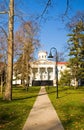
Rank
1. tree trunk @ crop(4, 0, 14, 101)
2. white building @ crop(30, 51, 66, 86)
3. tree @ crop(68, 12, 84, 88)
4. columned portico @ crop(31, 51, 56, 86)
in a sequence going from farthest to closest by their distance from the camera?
columned portico @ crop(31, 51, 56, 86), white building @ crop(30, 51, 66, 86), tree @ crop(68, 12, 84, 88), tree trunk @ crop(4, 0, 14, 101)

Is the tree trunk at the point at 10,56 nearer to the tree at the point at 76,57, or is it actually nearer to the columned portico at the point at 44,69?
the tree at the point at 76,57

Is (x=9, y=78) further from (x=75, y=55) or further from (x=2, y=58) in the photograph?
(x=75, y=55)

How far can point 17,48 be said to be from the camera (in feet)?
166

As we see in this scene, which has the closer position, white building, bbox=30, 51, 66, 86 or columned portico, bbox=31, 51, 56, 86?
white building, bbox=30, 51, 66, 86

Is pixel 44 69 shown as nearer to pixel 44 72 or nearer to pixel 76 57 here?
pixel 44 72

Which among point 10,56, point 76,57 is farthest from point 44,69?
point 10,56

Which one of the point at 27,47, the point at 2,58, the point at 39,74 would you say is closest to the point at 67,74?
the point at 27,47

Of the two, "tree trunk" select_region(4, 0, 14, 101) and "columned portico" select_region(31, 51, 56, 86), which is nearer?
"tree trunk" select_region(4, 0, 14, 101)

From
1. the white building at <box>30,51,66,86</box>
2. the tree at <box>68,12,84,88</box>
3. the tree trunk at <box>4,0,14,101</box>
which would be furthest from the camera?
the white building at <box>30,51,66,86</box>

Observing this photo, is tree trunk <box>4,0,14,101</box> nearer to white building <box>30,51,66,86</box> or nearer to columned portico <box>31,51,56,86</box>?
white building <box>30,51,66,86</box>

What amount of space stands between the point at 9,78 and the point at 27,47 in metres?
25.9

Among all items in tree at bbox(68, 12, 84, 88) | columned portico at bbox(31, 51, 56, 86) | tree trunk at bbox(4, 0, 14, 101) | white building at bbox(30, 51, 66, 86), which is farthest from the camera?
columned portico at bbox(31, 51, 56, 86)

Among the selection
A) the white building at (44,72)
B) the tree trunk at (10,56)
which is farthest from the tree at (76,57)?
the white building at (44,72)

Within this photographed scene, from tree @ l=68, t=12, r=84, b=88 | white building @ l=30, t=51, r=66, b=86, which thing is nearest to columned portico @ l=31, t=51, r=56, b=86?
white building @ l=30, t=51, r=66, b=86
